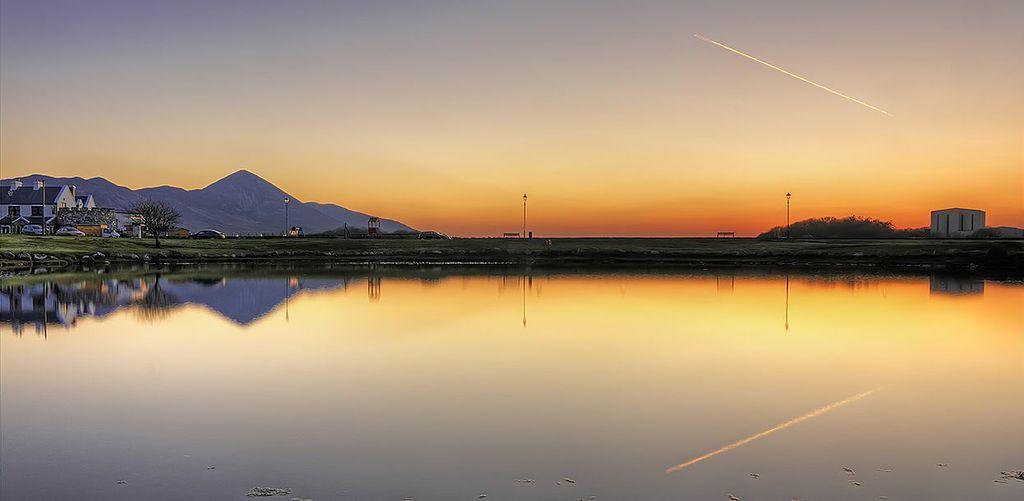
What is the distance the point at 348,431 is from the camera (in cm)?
1213

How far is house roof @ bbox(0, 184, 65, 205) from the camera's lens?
5630 inches

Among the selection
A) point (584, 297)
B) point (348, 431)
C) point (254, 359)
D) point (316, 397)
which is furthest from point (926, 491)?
point (584, 297)

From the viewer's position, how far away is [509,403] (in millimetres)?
14305

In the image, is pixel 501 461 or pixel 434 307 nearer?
pixel 501 461

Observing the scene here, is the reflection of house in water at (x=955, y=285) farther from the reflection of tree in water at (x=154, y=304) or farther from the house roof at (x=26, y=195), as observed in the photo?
the house roof at (x=26, y=195)

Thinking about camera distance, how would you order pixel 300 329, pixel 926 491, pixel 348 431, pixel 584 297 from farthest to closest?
pixel 584 297
pixel 300 329
pixel 348 431
pixel 926 491

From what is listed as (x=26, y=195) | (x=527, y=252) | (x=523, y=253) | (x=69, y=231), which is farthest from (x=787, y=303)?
(x=26, y=195)

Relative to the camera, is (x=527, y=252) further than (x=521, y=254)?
Yes

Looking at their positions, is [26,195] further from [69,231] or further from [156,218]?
[156,218]

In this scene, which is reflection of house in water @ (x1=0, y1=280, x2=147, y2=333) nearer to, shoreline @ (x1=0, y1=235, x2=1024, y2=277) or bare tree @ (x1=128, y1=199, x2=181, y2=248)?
shoreline @ (x1=0, y1=235, x2=1024, y2=277)

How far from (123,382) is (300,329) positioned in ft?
29.1

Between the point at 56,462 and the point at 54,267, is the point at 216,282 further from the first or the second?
the point at 56,462

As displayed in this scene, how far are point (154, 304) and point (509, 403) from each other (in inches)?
1006

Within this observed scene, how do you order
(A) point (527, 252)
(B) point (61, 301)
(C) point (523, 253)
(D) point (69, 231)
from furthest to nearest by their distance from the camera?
(D) point (69, 231)
(A) point (527, 252)
(C) point (523, 253)
(B) point (61, 301)
